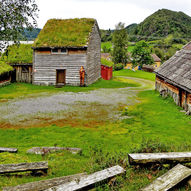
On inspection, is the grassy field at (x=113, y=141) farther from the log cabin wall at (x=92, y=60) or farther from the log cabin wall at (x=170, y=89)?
the log cabin wall at (x=92, y=60)

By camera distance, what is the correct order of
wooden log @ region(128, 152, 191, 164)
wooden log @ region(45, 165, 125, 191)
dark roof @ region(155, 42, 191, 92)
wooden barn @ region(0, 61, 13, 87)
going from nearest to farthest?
1. wooden log @ region(45, 165, 125, 191)
2. wooden log @ region(128, 152, 191, 164)
3. dark roof @ region(155, 42, 191, 92)
4. wooden barn @ region(0, 61, 13, 87)

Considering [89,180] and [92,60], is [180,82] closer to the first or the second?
[89,180]

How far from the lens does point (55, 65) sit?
96.2 ft

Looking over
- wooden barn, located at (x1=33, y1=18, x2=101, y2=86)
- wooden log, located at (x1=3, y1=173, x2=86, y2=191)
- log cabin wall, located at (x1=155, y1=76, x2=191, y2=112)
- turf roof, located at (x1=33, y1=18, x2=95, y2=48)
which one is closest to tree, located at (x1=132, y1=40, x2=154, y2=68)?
turf roof, located at (x1=33, y1=18, x2=95, y2=48)

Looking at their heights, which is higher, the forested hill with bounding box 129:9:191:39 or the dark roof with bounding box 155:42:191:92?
the forested hill with bounding box 129:9:191:39

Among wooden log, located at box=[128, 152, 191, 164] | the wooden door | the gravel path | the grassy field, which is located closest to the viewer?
wooden log, located at box=[128, 152, 191, 164]

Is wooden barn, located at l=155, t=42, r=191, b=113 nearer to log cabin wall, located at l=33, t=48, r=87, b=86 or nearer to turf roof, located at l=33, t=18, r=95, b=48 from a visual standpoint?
log cabin wall, located at l=33, t=48, r=87, b=86

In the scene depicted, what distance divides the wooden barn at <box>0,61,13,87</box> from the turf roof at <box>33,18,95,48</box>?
4214 mm

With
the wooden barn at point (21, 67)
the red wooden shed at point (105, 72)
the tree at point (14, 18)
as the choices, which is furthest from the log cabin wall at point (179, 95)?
the red wooden shed at point (105, 72)

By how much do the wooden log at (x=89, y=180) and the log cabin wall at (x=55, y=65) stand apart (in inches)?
978

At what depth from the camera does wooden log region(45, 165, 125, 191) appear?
413 cm

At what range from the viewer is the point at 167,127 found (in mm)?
12234

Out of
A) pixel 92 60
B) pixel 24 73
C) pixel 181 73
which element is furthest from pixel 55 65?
pixel 181 73

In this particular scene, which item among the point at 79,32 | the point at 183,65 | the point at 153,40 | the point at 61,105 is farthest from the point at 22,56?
the point at 153,40
